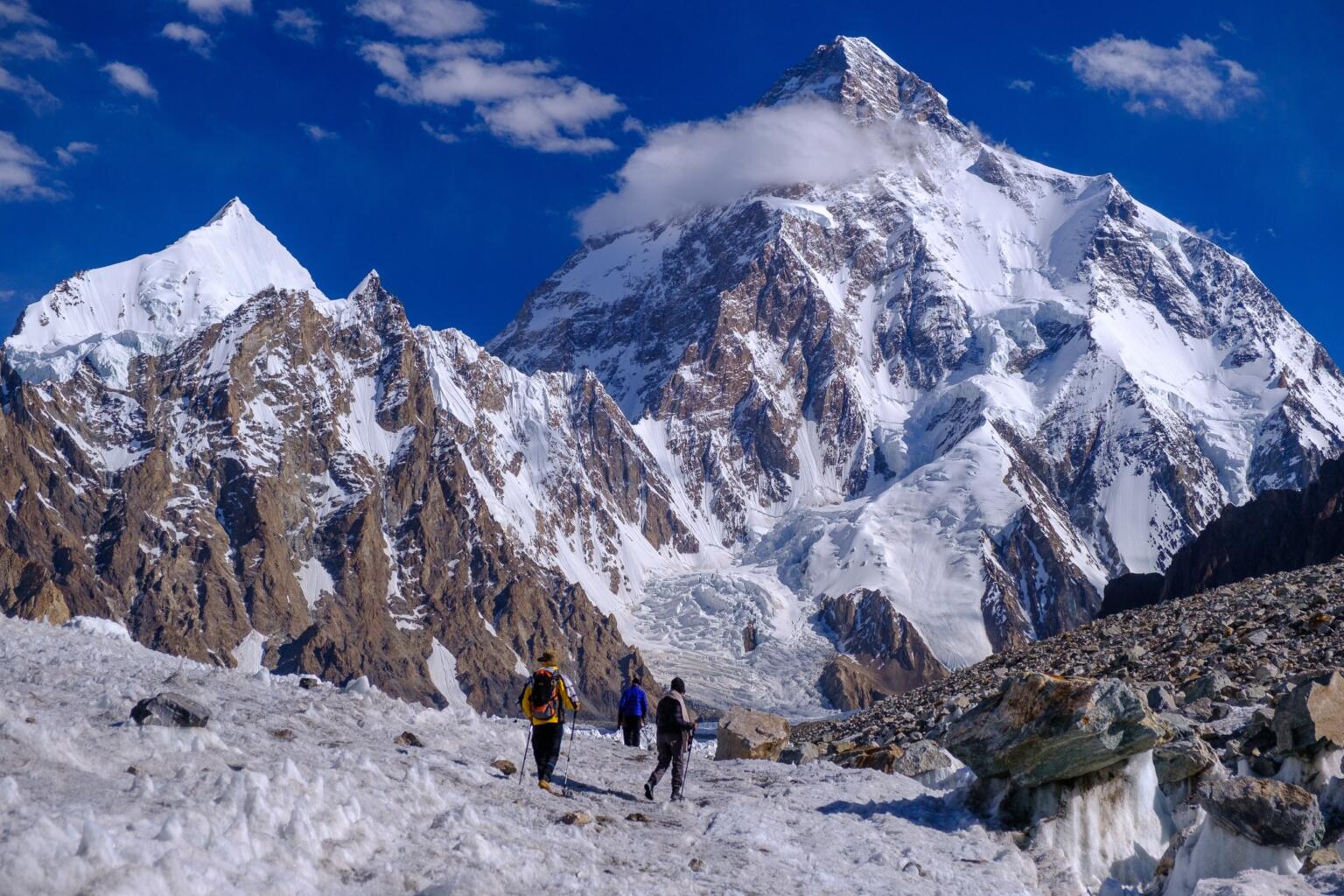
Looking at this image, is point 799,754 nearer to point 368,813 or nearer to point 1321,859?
point 1321,859

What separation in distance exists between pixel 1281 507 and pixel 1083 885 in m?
127

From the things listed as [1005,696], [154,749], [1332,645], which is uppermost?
[1332,645]

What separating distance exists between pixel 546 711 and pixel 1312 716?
11.1m

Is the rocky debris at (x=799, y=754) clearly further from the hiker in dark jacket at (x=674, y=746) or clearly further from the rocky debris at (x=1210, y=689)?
the rocky debris at (x=1210, y=689)

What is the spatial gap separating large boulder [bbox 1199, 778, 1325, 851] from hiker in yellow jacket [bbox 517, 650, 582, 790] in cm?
926

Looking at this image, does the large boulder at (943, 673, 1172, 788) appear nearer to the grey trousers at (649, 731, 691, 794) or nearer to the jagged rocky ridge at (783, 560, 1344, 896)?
the jagged rocky ridge at (783, 560, 1344, 896)

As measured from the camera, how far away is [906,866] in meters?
16.9

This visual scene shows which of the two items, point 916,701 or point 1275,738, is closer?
point 1275,738

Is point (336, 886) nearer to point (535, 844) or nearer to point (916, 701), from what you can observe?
point (535, 844)

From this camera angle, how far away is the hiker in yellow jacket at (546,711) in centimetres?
1942

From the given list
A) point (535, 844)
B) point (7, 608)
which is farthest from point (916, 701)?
point (7, 608)

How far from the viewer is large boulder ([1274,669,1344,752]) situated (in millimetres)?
17562

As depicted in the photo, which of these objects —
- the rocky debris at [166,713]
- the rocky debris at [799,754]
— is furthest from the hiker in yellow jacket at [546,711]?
the rocky debris at [799,754]

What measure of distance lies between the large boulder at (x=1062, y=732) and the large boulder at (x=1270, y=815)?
2.42m
